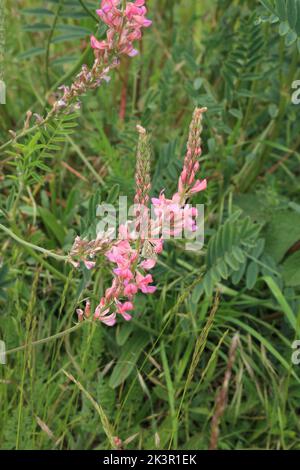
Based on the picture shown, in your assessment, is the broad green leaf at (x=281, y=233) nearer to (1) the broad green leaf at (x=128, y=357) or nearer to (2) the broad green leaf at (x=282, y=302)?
(2) the broad green leaf at (x=282, y=302)

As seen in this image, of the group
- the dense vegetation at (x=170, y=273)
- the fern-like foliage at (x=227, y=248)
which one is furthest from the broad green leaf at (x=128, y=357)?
the fern-like foliage at (x=227, y=248)

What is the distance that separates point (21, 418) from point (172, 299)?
524 millimetres

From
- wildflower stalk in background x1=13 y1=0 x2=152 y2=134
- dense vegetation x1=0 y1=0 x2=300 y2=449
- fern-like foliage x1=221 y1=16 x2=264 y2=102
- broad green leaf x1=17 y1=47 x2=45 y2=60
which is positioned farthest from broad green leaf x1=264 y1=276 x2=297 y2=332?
broad green leaf x1=17 y1=47 x2=45 y2=60

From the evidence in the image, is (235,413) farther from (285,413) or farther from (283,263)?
(283,263)

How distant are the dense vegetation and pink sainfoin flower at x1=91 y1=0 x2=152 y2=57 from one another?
7.0 inches

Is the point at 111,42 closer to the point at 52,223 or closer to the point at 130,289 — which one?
the point at 130,289

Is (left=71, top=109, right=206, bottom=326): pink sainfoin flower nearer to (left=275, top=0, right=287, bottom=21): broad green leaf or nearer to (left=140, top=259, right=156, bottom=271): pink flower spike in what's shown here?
(left=140, top=259, right=156, bottom=271): pink flower spike

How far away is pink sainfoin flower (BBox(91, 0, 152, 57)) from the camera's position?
4.29 ft

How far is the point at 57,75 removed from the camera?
7.67 ft

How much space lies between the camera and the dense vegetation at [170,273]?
5.42ft

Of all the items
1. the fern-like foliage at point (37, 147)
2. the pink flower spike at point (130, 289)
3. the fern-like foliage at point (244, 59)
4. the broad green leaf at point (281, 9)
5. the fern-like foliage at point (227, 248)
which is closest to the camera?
the pink flower spike at point (130, 289)

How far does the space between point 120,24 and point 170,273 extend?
766 millimetres

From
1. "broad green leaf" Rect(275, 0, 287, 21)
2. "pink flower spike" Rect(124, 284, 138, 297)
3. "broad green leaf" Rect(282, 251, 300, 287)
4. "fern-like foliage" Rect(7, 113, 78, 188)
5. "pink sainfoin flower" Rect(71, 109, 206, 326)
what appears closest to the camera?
"pink sainfoin flower" Rect(71, 109, 206, 326)

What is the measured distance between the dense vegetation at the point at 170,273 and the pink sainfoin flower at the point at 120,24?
178 millimetres
